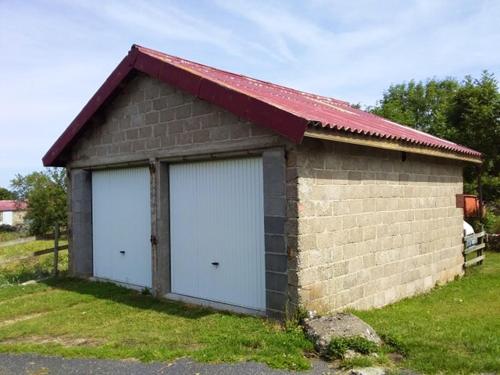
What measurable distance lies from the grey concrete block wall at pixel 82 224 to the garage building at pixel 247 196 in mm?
31

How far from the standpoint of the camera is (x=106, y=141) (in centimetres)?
992

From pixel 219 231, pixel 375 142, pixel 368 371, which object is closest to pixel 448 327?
pixel 368 371

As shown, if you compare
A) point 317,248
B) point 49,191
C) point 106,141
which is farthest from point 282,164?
point 49,191

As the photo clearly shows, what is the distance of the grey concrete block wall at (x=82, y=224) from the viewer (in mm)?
10758

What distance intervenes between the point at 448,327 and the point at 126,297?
5.44 meters

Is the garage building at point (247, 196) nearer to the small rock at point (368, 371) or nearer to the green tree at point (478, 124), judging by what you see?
the small rock at point (368, 371)

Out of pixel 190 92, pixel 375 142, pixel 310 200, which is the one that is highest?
pixel 190 92

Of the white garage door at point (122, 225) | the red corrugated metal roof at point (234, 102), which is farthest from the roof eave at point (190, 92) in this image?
the white garage door at point (122, 225)

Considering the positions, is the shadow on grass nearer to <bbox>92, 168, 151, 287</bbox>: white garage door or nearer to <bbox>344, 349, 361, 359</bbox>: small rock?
<bbox>92, 168, 151, 287</bbox>: white garage door

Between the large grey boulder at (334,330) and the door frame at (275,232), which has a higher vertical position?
the door frame at (275,232)

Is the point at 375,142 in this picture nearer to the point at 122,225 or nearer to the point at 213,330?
the point at 213,330

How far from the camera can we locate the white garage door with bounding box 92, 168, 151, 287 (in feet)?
30.5

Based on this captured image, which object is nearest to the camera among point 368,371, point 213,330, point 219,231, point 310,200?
point 368,371

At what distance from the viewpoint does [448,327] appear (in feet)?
20.1
